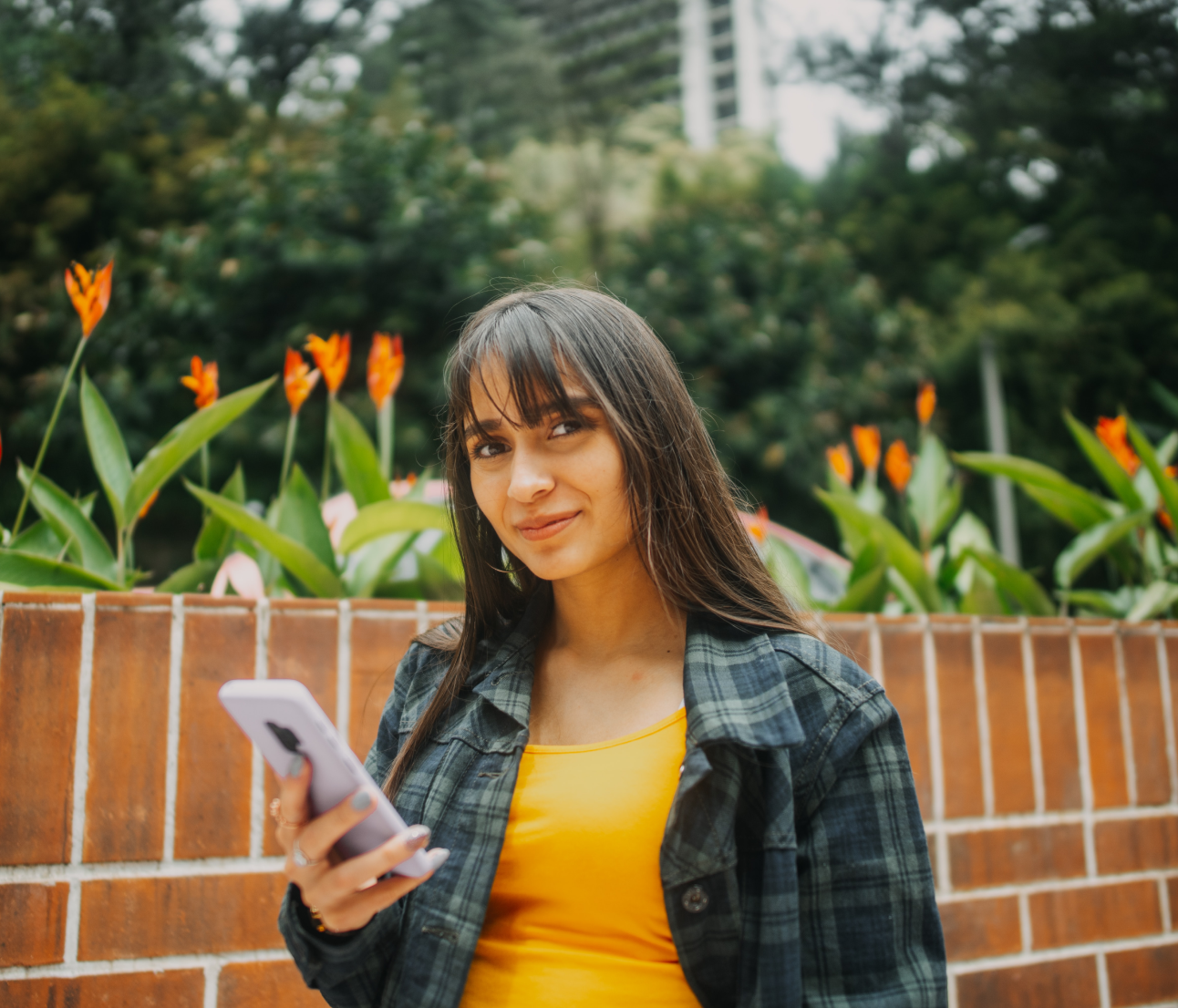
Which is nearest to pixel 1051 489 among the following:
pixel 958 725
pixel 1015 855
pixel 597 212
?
pixel 958 725

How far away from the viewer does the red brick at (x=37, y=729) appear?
1.32m

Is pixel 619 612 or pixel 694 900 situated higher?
pixel 619 612

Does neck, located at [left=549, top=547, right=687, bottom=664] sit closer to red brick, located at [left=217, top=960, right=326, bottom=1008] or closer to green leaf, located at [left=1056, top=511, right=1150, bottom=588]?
red brick, located at [left=217, top=960, right=326, bottom=1008]

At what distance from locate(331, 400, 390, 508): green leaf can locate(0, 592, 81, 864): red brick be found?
0.64 meters

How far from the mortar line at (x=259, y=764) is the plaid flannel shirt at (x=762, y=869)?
1.25ft

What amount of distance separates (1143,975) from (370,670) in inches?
67.3

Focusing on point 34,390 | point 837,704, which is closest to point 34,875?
point 837,704

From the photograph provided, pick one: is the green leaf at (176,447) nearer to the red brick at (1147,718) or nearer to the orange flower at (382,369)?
A: the orange flower at (382,369)

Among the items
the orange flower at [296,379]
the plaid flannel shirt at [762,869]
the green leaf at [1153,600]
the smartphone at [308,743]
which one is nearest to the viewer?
the smartphone at [308,743]

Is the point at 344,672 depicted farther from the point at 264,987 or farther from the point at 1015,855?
the point at 1015,855

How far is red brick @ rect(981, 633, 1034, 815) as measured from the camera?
1.92 m

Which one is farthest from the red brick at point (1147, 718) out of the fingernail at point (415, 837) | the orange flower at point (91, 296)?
the orange flower at point (91, 296)

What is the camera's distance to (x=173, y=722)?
1429 mm

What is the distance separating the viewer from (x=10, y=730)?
1.34 metres
